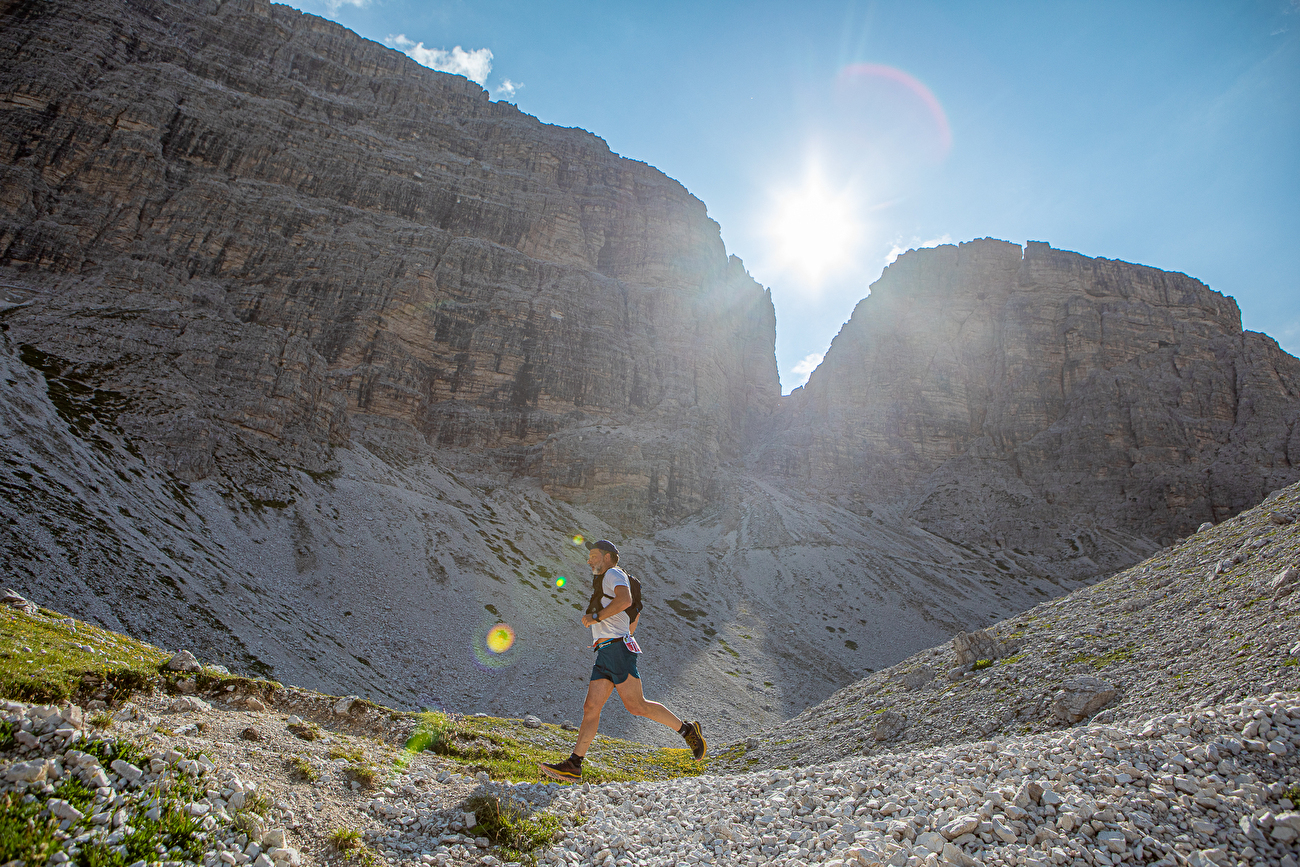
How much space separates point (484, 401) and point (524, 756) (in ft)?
299

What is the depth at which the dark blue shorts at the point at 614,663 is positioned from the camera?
955 centimetres

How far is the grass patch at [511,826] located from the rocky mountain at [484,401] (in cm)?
2837

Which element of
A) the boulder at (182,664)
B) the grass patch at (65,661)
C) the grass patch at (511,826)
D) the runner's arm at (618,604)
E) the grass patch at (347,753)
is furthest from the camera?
the boulder at (182,664)

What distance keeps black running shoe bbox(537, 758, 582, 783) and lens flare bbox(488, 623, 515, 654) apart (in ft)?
129

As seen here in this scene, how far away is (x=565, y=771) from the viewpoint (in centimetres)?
927

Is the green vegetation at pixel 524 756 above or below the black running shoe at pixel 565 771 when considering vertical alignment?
below

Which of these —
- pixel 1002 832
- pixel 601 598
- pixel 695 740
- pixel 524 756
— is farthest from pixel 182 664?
pixel 1002 832

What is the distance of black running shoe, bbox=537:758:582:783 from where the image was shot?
9227mm

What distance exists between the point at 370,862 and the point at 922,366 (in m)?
147

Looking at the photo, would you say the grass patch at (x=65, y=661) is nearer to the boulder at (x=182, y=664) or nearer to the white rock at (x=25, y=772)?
the boulder at (x=182, y=664)

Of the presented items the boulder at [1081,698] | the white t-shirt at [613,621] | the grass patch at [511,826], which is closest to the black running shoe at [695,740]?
the white t-shirt at [613,621]

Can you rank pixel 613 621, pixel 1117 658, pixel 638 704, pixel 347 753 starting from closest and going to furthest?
pixel 347 753, pixel 613 621, pixel 638 704, pixel 1117 658

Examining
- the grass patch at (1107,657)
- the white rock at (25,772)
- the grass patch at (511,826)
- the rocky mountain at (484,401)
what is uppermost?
the rocky mountain at (484,401)

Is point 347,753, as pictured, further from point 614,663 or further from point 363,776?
point 614,663
